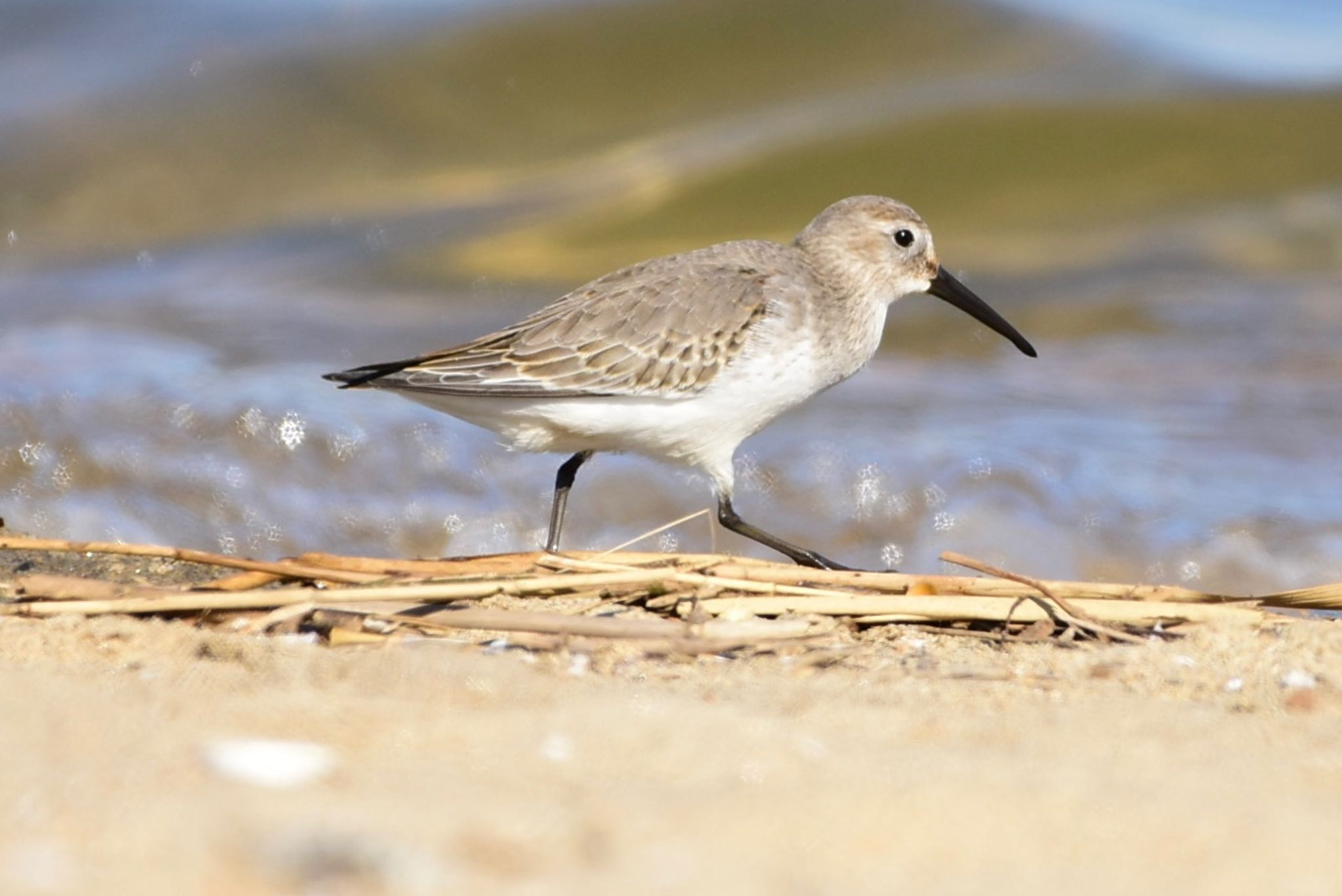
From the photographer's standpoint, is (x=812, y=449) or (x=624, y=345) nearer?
(x=624, y=345)

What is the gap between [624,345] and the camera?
204 inches

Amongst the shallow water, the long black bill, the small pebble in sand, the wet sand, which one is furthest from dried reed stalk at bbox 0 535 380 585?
the shallow water

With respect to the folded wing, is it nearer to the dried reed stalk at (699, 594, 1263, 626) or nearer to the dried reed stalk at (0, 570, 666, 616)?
the dried reed stalk at (699, 594, 1263, 626)

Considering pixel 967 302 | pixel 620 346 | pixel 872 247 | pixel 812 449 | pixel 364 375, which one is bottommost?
pixel 812 449

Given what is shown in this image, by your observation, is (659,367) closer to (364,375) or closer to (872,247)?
(364,375)

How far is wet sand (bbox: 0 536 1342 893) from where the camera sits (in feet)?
7.07

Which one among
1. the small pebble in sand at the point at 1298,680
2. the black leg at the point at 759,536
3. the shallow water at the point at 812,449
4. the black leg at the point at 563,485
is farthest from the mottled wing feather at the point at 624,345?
the shallow water at the point at 812,449

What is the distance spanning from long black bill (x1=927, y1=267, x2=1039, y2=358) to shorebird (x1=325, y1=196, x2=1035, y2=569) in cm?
68

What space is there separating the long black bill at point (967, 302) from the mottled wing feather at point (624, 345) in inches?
38.1

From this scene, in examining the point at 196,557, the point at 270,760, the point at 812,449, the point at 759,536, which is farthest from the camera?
the point at 812,449

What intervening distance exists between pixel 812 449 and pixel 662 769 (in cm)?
581

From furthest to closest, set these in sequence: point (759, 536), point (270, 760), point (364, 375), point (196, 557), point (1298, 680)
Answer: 1. point (759, 536)
2. point (364, 375)
3. point (196, 557)
4. point (1298, 680)
5. point (270, 760)

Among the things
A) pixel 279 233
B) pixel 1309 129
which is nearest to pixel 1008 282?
pixel 1309 129

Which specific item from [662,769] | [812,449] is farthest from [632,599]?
[812,449]
